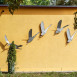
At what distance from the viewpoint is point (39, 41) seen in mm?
6750

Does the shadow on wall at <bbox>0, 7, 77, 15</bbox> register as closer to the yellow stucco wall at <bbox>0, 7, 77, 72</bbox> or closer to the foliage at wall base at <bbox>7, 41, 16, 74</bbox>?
the yellow stucco wall at <bbox>0, 7, 77, 72</bbox>

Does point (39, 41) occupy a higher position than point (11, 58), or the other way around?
point (39, 41)

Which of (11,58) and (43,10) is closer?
(11,58)

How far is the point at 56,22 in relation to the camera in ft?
22.2

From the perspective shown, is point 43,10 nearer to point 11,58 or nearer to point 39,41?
point 39,41

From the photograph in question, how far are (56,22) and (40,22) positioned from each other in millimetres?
654

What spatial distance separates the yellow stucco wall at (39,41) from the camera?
21.8 feet

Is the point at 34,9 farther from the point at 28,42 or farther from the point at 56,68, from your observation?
the point at 56,68

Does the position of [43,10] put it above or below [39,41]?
above

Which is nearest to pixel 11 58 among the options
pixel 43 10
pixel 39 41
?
pixel 39 41

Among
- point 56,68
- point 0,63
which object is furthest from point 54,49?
point 0,63

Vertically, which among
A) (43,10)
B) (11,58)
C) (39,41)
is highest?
(43,10)

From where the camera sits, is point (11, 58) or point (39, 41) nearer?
point (11, 58)

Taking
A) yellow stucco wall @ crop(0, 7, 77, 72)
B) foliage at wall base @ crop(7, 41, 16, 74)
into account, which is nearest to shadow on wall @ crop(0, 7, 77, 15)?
yellow stucco wall @ crop(0, 7, 77, 72)
